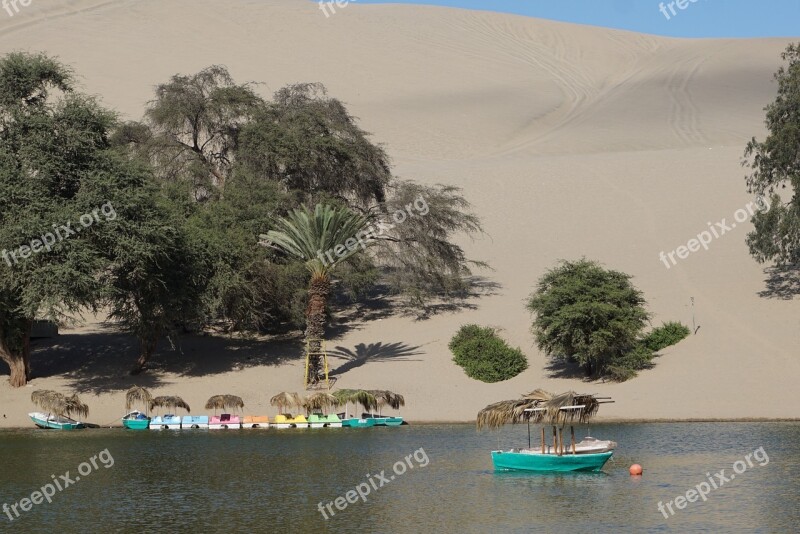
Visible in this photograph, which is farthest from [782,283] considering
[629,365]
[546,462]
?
[546,462]

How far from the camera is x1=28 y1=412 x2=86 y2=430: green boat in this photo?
122 ft

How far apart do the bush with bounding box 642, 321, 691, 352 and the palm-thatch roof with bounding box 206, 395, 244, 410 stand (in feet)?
50.6

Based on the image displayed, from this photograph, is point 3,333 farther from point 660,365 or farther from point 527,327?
point 660,365

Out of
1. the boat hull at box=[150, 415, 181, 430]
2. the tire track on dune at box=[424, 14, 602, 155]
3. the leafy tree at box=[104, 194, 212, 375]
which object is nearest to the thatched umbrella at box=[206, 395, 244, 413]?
the boat hull at box=[150, 415, 181, 430]

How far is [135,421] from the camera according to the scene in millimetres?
37562

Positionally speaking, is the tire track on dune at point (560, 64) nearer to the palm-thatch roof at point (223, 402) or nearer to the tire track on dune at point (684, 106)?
the tire track on dune at point (684, 106)

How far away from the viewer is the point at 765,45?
12912cm

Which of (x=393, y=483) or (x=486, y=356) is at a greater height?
(x=486, y=356)

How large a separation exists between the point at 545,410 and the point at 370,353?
61.6 feet

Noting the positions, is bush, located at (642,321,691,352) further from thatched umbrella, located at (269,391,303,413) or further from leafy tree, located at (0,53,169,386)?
leafy tree, located at (0,53,169,386)

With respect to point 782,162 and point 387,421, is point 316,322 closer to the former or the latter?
point 387,421

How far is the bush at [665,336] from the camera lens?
41906 mm

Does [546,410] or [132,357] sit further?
[132,357]

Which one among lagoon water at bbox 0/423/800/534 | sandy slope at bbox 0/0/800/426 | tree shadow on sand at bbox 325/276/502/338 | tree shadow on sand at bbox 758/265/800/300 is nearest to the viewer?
lagoon water at bbox 0/423/800/534
